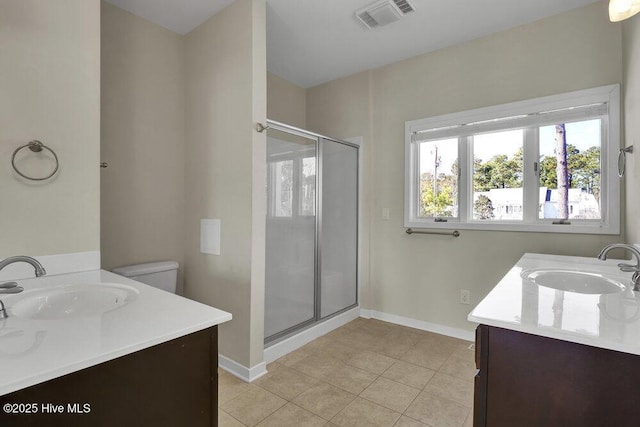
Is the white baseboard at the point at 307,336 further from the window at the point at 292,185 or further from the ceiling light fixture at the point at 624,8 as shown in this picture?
the ceiling light fixture at the point at 624,8

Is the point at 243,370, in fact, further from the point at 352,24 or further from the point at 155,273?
the point at 352,24

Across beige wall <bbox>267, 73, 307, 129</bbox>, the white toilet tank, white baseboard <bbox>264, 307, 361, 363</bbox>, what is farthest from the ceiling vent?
white baseboard <bbox>264, 307, 361, 363</bbox>

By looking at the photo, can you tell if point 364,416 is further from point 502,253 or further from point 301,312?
point 502,253

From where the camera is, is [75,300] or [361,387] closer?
[75,300]

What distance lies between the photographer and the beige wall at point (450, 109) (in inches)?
88.4

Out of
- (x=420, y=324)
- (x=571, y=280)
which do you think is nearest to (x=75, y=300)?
(x=571, y=280)

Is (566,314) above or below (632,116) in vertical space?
below

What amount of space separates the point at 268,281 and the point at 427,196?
1.69 m

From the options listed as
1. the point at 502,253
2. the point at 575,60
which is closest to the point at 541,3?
the point at 575,60

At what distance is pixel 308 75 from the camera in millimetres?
3396

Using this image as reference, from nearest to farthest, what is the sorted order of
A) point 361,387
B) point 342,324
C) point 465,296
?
1. point 361,387
2. point 465,296
3. point 342,324

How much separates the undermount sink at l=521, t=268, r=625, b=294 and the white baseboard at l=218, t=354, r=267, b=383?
174 cm

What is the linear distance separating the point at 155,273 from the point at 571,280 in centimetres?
260

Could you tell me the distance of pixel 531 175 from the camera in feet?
8.07
